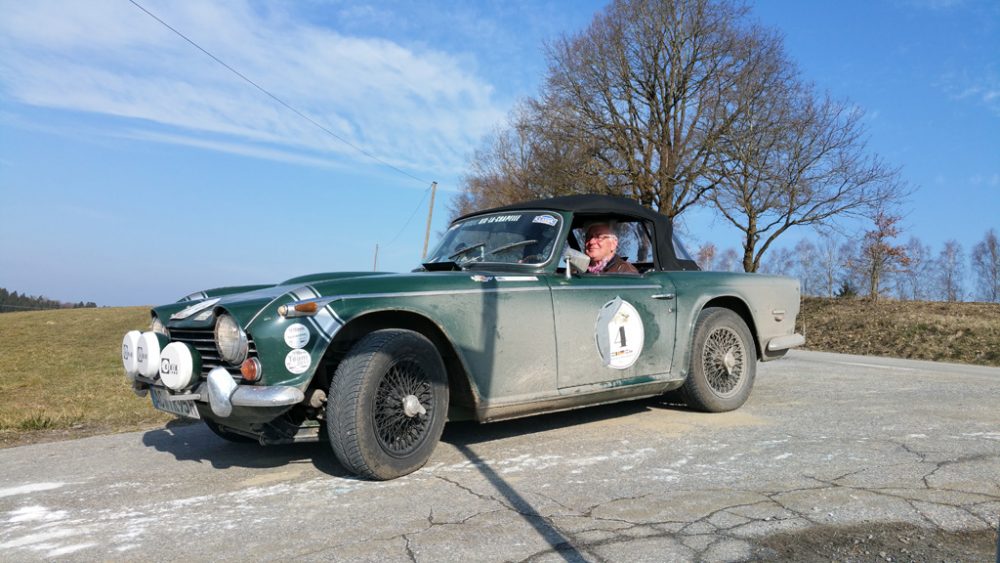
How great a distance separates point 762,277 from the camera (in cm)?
586

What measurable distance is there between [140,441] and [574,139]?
20.4 m

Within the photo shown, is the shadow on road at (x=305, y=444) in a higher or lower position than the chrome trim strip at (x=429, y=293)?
lower

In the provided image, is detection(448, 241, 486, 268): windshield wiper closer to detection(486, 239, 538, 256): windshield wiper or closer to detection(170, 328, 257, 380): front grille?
detection(486, 239, 538, 256): windshield wiper

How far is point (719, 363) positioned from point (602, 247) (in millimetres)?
1306

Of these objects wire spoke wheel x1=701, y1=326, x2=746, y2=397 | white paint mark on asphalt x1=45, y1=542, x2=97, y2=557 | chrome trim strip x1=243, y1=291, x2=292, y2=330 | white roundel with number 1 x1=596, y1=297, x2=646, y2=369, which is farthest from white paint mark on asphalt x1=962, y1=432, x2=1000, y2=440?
white paint mark on asphalt x1=45, y1=542, x2=97, y2=557

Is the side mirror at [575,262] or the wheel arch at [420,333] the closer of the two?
the wheel arch at [420,333]

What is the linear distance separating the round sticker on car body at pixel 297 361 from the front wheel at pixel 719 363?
2.99 meters

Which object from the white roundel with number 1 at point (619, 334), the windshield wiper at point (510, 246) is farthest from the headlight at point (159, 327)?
the white roundel with number 1 at point (619, 334)

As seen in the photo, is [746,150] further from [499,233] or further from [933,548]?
[933,548]

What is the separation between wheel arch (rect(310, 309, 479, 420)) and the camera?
3.66 m

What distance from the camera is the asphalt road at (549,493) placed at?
266 centimetres

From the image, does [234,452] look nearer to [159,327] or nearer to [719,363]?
[159,327]

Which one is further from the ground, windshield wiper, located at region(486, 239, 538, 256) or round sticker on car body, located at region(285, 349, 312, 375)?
windshield wiper, located at region(486, 239, 538, 256)

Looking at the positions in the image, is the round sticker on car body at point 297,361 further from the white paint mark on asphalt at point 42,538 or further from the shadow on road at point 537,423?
the shadow on road at point 537,423
